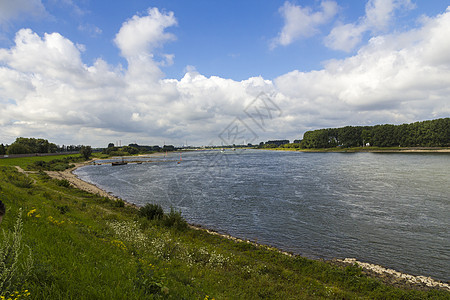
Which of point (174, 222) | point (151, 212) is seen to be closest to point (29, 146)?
point (151, 212)

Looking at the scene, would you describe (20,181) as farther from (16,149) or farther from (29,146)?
(29,146)

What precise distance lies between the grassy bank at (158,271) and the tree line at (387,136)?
162156 millimetres

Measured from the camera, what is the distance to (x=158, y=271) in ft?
25.8

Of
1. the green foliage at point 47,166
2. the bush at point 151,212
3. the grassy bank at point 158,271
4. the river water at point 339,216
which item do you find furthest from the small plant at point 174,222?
the green foliage at point 47,166

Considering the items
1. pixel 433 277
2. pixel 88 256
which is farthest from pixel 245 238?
Answer: pixel 88 256

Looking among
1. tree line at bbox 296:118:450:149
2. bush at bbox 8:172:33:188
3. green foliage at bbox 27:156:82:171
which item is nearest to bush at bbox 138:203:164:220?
bush at bbox 8:172:33:188

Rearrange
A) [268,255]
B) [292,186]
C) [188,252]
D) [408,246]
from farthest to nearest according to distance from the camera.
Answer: [292,186]
[408,246]
[268,255]
[188,252]

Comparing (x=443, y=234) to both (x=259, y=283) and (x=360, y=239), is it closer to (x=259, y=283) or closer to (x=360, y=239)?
(x=360, y=239)

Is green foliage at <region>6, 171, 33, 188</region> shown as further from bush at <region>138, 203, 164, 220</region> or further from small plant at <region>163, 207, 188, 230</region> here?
small plant at <region>163, 207, 188, 230</region>

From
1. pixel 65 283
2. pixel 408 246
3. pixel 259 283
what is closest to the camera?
pixel 65 283

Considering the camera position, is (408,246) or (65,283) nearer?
(65,283)

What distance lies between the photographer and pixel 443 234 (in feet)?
63.1

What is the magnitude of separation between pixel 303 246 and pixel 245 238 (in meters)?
4.64

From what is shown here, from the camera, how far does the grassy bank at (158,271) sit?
5074mm
